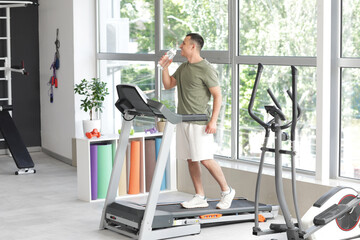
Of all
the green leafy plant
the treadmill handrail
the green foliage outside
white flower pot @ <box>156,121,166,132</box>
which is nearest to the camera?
the treadmill handrail

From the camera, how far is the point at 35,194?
7086mm

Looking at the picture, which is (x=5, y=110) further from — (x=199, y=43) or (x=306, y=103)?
(x=306, y=103)

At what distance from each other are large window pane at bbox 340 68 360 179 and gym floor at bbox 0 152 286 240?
798mm

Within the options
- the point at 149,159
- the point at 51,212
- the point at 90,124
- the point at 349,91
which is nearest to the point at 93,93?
the point at 90,124

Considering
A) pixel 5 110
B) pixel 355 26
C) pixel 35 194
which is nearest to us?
pixel 355 26

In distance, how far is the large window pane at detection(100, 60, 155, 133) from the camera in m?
8.31

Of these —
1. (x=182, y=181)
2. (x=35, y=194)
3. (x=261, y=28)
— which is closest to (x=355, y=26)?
(x=261, y=28)

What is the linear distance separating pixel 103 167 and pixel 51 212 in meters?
0.75

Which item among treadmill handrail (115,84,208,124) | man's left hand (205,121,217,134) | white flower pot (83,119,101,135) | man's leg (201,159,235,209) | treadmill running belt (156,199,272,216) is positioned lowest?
treadmill running belt (156,199,272,216)

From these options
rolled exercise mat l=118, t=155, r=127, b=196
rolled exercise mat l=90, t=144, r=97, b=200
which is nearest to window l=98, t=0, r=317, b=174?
rolled exercise mat l=118, t=155, r=127, b=196

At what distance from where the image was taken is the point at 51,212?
20.5 feet

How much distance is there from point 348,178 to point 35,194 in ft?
11.1

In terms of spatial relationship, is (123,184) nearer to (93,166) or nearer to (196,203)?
(93,166)

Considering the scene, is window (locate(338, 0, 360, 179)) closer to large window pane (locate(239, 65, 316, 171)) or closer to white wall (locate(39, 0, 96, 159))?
large window pane (locate(239, 65, 316, 171))
